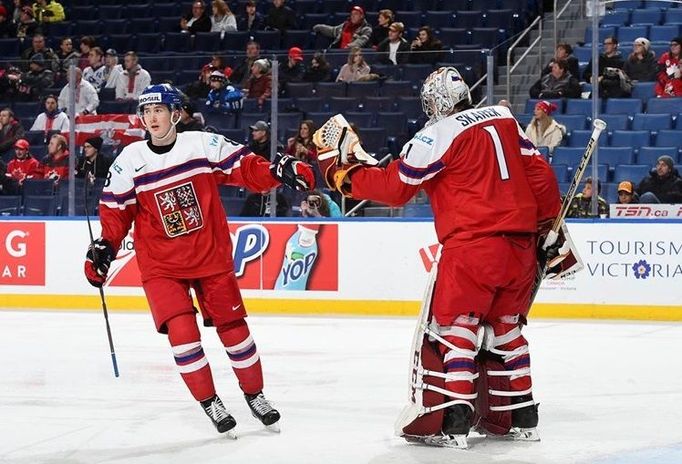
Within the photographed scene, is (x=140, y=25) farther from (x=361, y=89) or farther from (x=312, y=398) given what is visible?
(x=312, y=398)

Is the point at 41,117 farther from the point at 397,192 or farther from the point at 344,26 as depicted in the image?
the point at 397,192

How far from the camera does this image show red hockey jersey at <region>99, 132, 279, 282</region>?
5555mm

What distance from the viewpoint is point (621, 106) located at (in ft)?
40.6

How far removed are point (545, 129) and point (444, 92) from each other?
667 centimetres

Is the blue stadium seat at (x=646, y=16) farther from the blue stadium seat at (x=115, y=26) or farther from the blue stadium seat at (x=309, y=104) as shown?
the blue stadium seat at (x=115, y=26)

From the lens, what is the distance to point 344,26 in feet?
48.8

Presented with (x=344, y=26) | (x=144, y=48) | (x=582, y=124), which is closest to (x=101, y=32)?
(x=144, y=48)

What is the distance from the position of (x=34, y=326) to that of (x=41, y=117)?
2.61m

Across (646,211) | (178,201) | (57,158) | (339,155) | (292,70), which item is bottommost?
(646,211)

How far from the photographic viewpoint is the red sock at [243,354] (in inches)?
222

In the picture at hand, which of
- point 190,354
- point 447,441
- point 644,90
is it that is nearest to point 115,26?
point 644,90

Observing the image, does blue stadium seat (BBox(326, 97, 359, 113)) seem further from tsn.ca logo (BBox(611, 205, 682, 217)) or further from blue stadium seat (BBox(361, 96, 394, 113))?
tsn.ca logo (BBox(611, 205, 682, 217))

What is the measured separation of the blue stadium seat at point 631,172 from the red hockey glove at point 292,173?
6.71m

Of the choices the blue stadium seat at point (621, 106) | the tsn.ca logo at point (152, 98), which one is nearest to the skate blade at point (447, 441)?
the tsn.ca logo at point (152, 98)
